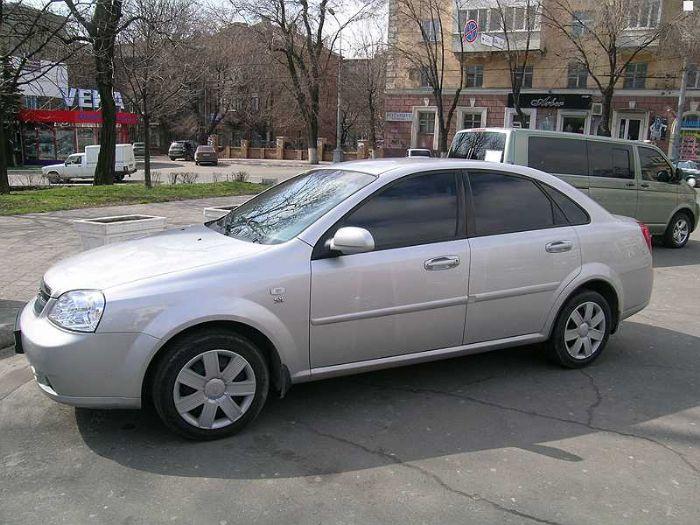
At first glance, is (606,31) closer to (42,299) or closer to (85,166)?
(85,166)

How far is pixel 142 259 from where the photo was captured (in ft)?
12.3

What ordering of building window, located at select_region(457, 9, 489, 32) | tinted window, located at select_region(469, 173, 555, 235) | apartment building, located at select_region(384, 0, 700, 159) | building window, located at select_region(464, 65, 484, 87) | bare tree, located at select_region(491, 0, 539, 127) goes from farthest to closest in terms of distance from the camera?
building window, located at select_region(464, 65, 484, 87)
building window, located at select_region(457, 9, 489, 32)
apartment building, located at select_region(384, 0, 700, 159)
bare tree, located at select_region(491, 0, 539, 127)
tinted window, located at select_region(469, 173, 555, 235)

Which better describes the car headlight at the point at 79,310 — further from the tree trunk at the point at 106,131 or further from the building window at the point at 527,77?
the building window at the point at 527,77

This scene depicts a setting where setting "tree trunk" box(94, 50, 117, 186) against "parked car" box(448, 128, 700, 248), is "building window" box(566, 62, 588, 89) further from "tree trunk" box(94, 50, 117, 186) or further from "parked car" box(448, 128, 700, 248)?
"parked car" box(448, 128, 700, 248)

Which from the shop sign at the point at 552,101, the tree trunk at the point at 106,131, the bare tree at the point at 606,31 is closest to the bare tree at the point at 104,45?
the tree trunk at the point at 106,131

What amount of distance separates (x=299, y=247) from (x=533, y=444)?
1821 millimetres

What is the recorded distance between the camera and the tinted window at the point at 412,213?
397 cm

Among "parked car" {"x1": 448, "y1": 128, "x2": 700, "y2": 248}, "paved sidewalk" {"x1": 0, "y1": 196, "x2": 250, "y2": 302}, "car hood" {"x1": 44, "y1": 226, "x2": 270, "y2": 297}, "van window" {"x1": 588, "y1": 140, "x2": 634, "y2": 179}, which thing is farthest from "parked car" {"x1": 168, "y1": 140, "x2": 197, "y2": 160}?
"car hood" {"x1": 44, "y1": 226, "x2": 270, "y2": 297}

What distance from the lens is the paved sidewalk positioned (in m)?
7.00

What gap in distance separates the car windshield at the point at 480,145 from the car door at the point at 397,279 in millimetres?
4629

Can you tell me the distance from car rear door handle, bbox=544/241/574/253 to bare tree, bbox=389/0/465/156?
28295mm

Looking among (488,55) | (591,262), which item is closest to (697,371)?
(591,262)

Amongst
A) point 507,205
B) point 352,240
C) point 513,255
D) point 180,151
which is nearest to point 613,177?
point 507,205

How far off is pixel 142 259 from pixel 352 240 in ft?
4.30
